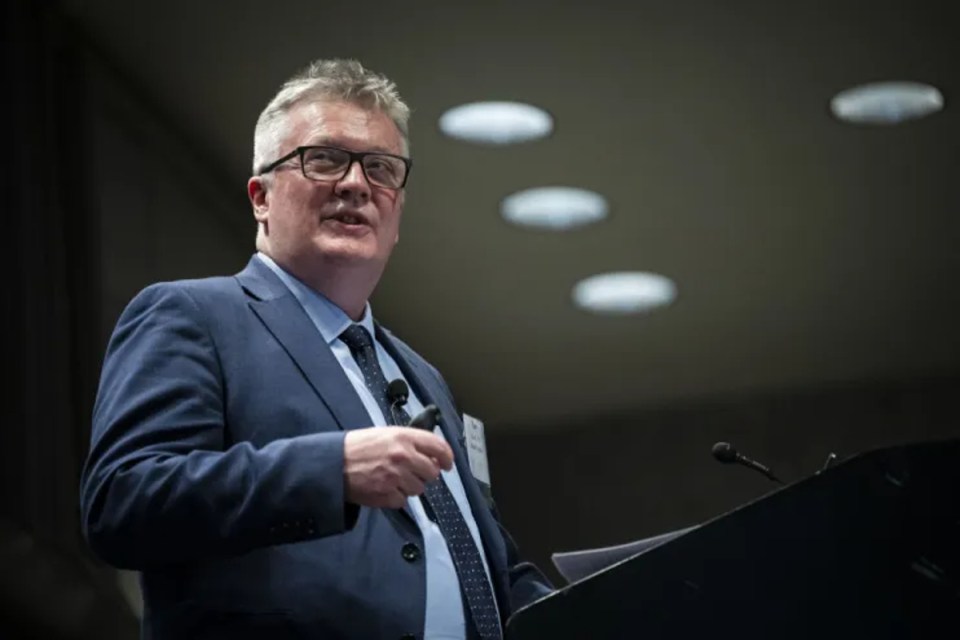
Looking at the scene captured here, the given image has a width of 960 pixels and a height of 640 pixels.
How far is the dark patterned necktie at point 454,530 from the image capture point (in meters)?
2.24

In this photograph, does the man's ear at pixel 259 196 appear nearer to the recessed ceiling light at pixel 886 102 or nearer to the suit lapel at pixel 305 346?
the suit lapel at pixel 305 346

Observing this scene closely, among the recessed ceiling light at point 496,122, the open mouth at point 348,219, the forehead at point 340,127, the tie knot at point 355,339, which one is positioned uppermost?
the recessed ceiling light at point 496,122

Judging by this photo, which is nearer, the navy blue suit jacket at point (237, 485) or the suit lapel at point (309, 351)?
the navy blue suit jacket at point (237, 485)

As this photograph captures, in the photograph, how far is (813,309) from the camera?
7.34 metres

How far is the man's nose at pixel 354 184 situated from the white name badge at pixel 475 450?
36 centimetres

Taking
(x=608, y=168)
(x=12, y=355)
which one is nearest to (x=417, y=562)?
(x=12, y=355)

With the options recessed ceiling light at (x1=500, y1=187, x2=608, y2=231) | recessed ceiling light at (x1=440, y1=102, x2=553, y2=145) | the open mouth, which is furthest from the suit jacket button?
recessed ceiling light at (x1=500, y1=187, x2=608, y2=231)

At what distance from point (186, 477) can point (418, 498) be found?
39 centimetres

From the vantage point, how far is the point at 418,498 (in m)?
2.32

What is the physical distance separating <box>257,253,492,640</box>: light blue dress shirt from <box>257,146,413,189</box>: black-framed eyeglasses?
0.47ft

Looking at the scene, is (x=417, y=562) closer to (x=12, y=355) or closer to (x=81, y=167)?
(x=12, y=355)

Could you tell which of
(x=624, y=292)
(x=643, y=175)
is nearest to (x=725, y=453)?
(x=643, y=175)

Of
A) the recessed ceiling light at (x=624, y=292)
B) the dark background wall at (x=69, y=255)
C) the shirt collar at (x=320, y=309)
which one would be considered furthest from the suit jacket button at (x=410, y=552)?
the recessed ceiling light at (x=624, y=292)

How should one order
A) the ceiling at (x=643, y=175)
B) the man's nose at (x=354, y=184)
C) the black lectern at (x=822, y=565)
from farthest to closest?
the ceiling at (x=643, y=175) < the man's nose at (x=354, y=184) < the black lectern at (x=822, y=565)
